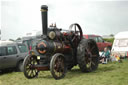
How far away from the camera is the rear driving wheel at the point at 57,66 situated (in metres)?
7.11

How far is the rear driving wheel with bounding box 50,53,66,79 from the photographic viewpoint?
7107 mm

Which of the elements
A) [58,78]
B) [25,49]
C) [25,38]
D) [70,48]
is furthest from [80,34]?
[25,38]

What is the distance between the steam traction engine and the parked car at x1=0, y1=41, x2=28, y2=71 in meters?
2.04

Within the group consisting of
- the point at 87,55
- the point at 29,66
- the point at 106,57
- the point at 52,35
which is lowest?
the point at 106,57

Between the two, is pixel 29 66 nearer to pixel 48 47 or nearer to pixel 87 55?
pixel 48 47

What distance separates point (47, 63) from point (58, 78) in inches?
31.0

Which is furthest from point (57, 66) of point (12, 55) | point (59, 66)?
point (12, 55)

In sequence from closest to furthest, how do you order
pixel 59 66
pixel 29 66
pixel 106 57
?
pixel 59 66
pixel 29 66
pixel 106 57

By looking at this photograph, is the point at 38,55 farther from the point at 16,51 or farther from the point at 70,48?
the point at 16,51

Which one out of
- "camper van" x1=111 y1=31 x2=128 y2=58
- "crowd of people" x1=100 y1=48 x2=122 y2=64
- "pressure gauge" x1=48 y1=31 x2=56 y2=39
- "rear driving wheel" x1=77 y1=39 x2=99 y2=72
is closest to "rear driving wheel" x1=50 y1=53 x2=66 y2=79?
"pressure gauge" x1=48 y1=31 x2=56 y2=39

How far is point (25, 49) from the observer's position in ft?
37.1

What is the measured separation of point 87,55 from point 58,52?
1601 millimetres

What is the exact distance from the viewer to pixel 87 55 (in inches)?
355

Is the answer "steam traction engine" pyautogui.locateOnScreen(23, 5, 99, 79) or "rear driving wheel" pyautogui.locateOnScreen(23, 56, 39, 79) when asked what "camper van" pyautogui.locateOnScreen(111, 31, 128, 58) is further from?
"rear driving wheel" pyautogui.locateOnScreen(23, 56, 39, 79)
